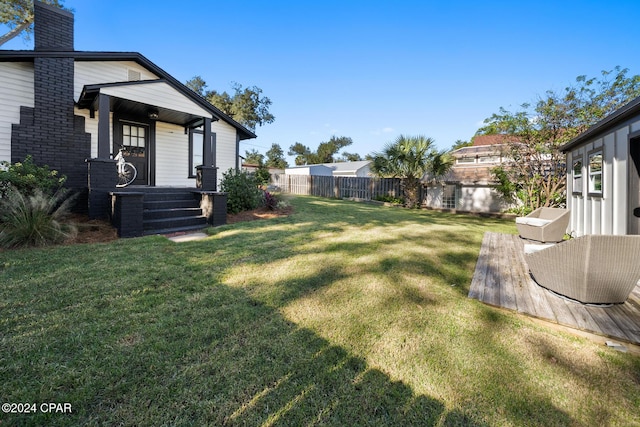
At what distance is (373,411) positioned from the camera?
1636mm

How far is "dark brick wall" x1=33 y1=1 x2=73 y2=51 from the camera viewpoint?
690cm

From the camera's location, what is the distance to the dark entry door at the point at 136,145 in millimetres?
8629

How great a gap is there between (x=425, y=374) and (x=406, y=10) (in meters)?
13.9

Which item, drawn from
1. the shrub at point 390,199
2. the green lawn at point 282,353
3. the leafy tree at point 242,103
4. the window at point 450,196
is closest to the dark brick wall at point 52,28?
the green lawn at point 282,353

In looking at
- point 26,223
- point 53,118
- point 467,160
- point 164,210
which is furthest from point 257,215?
point 467,160

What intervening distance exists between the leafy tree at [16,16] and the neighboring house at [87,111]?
12.7 metres

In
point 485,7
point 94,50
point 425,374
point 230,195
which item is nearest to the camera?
point 425,374

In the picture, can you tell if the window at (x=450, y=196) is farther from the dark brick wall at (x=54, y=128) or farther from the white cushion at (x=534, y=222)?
the dark brick wall at (x=54, y=128)

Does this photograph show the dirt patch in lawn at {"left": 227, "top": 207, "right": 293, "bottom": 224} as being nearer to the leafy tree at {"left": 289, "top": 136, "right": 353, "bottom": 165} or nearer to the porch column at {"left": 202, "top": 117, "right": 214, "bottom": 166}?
the porch column at {"left": 202, "top": 117, "right": 214, "bottom": 166}

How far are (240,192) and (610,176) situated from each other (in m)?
8.37

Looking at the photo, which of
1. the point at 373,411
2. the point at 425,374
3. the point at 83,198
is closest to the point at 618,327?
the point at 425,374

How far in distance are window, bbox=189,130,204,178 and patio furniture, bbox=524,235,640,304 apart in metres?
10.5

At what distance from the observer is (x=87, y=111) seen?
289 inches

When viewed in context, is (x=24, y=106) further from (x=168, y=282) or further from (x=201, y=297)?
(x=201, y=297)
